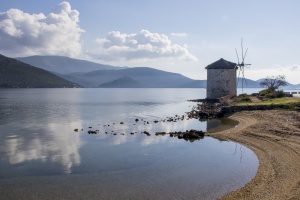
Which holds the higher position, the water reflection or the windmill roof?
the windmill roof

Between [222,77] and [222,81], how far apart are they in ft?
3.92

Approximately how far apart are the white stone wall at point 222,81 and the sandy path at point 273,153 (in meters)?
37.9

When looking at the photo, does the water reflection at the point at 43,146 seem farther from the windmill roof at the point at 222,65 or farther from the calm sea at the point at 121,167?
the windmill roof at the point at 222,65

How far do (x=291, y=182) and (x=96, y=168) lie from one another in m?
12.4

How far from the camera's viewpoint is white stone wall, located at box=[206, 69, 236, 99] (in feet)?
267

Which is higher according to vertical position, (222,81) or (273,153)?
(222,81)

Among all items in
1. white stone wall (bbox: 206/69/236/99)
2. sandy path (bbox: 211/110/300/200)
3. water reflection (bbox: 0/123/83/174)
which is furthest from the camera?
white stone wall (bbox: 206/69/236/99)

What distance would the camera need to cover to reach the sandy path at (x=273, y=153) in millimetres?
16188

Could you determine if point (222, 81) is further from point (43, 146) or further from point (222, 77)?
point (43, 146)

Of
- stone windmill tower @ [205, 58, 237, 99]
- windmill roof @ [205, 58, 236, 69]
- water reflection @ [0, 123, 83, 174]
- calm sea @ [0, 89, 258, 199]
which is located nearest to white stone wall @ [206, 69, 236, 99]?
stone windmill tower @ [205, 58, 237, 99]

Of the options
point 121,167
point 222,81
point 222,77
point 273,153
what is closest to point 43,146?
point 121,167

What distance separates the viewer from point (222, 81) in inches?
3246

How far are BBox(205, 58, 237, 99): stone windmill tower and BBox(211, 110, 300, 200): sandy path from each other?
124ft

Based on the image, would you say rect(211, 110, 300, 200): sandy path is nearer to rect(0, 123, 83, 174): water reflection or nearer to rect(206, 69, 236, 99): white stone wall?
rect(0, 123, 83, 174): water reflection
